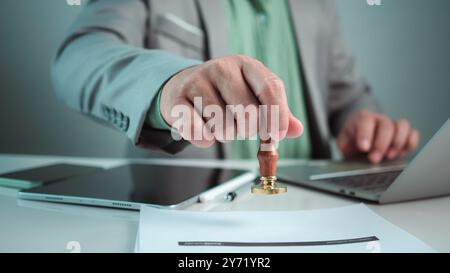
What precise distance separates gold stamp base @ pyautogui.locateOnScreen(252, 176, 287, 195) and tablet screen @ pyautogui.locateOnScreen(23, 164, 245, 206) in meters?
0.10

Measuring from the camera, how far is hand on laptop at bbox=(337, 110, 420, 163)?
84 centimetres

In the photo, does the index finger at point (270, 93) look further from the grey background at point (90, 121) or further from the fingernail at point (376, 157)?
the fingernail at point (376, 157)

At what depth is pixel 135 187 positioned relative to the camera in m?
0.57

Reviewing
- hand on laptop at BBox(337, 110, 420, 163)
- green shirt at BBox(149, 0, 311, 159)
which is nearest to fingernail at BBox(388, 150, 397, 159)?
hand on laptop at BBox(337, 110, 420, 163)

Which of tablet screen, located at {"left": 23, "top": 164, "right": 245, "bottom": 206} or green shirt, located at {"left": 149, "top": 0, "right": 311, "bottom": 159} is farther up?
green shirt, located at {"left": 149, "top": 0, "right": 311, "bottom": 159}

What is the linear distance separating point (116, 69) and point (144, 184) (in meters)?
0.17

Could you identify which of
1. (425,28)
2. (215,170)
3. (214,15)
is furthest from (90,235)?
(425,28)

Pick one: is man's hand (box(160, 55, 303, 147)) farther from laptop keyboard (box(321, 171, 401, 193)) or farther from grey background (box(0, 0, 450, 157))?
grey background (box(0, 0, 450, 157))

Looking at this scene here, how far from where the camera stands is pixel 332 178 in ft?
2.11

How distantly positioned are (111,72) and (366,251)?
1.42 ft

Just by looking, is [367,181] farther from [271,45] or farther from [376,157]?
[271,45]

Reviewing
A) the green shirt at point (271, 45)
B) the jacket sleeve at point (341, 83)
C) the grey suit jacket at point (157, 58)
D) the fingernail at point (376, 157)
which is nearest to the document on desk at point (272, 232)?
the grey suit jacket at point (157, 58)
